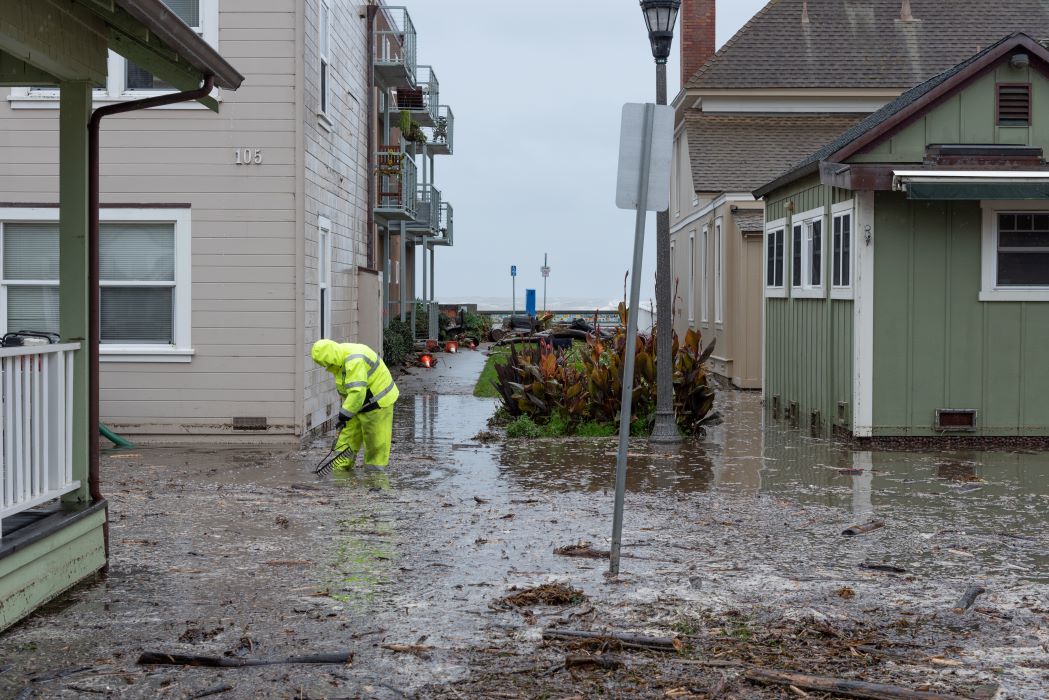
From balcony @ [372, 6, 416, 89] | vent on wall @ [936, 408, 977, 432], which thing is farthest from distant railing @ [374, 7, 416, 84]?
vent on wall @ [936, 408, 977, 432]

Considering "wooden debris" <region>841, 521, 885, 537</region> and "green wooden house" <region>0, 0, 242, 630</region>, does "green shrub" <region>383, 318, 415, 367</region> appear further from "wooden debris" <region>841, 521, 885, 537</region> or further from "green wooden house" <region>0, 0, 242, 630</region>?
"green wooden house" <region>0, 0, 242, 630</region>

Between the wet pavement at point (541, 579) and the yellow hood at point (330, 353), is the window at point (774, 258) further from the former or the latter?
the yellow hood at point (330, 353)

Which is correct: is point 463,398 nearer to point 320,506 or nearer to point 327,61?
point 327,61

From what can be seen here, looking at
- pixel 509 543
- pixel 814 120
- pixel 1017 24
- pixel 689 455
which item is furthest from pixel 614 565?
pixel 1017 24

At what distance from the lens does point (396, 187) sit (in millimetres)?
32281

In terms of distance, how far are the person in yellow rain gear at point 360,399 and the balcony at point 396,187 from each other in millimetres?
15349

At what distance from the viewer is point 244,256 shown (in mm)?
14383

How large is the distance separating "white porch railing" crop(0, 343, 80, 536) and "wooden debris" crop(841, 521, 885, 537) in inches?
202

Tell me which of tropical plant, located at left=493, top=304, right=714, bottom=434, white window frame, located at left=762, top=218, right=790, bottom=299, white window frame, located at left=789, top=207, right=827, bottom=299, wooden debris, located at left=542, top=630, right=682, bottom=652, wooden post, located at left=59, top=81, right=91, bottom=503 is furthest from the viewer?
white window frame, located at left=762, top=218, right=790, bottom=299

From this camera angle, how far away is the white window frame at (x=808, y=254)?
51.4ft

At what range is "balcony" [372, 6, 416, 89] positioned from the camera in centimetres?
2892

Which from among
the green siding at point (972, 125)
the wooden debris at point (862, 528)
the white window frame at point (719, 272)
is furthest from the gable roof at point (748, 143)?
the wooden debris at point (862, 528)

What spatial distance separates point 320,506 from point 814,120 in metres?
19.4

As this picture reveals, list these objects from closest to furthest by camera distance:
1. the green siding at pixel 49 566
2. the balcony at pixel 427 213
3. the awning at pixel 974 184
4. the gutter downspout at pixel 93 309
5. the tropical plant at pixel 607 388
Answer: the green siding at pixel 49 566, the gutter downspout at pixel 93 309, the awning at pixel 974 184, the tropical plant at pixel 607 388, the balcony at pixel 427 213
